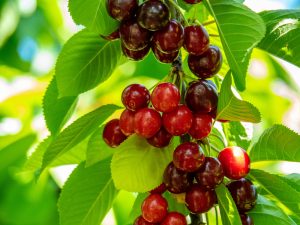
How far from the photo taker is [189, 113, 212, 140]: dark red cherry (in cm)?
155

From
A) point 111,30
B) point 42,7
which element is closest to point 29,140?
point 42,7

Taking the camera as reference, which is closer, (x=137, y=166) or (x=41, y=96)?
(x=137, y=166)

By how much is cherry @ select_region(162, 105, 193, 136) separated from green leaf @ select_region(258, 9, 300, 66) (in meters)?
0.33

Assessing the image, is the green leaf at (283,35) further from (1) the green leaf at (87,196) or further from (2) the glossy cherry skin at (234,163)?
(1) the green leaf at (87,196)

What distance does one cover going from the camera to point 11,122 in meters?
3.30

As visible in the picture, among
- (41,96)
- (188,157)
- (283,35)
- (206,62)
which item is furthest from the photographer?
(41,96)

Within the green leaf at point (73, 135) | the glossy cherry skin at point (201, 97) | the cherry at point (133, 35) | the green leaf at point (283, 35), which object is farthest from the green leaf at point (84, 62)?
the green leaf at point (283, 35)

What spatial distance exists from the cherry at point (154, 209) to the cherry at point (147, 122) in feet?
0.56

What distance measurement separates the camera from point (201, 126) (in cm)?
155

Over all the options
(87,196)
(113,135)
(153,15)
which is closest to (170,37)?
(153,15)

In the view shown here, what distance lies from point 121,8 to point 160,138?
32cm

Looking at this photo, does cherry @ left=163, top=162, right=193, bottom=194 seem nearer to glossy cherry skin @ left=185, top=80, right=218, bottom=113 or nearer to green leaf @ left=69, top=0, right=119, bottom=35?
glossy cherry skin @ left=185, top=80, right=218, bottom=113

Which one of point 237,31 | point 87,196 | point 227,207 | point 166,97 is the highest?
point 237,31

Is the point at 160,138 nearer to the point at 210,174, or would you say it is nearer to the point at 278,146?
the point at 210,174
